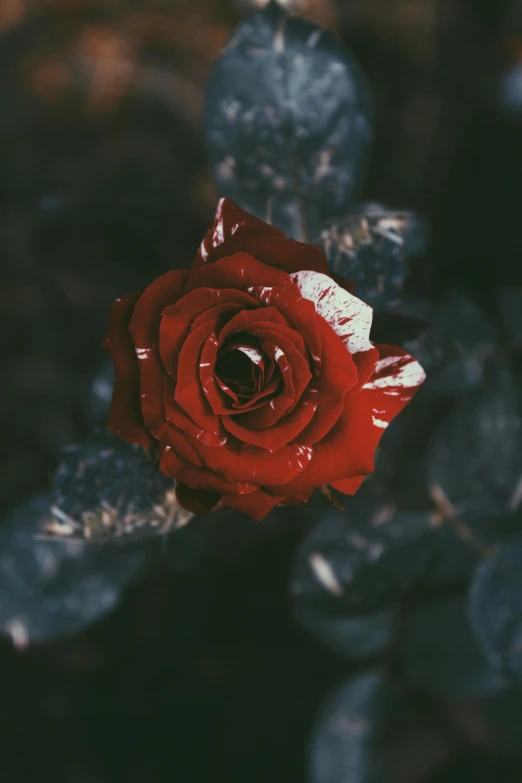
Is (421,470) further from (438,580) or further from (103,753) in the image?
(103,753)

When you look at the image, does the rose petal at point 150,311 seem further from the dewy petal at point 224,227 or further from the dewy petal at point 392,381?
the dewy petal at point 392,381

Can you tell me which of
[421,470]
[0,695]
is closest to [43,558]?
[0,695]

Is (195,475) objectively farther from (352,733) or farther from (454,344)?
(352,733)

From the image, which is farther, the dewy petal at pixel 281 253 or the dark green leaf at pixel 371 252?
the dark green leaf at pixel 371 252

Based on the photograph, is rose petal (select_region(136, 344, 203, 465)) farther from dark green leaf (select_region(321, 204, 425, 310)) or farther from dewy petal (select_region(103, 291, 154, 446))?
dark green leaf (select_region(321, 204, 425, 310))

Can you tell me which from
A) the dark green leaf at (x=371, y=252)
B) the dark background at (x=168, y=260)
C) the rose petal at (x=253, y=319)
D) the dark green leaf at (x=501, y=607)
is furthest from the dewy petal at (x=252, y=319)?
the dark background at (x=168, y=260)

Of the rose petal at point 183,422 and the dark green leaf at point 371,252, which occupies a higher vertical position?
the dark green leaf at point 371,252
